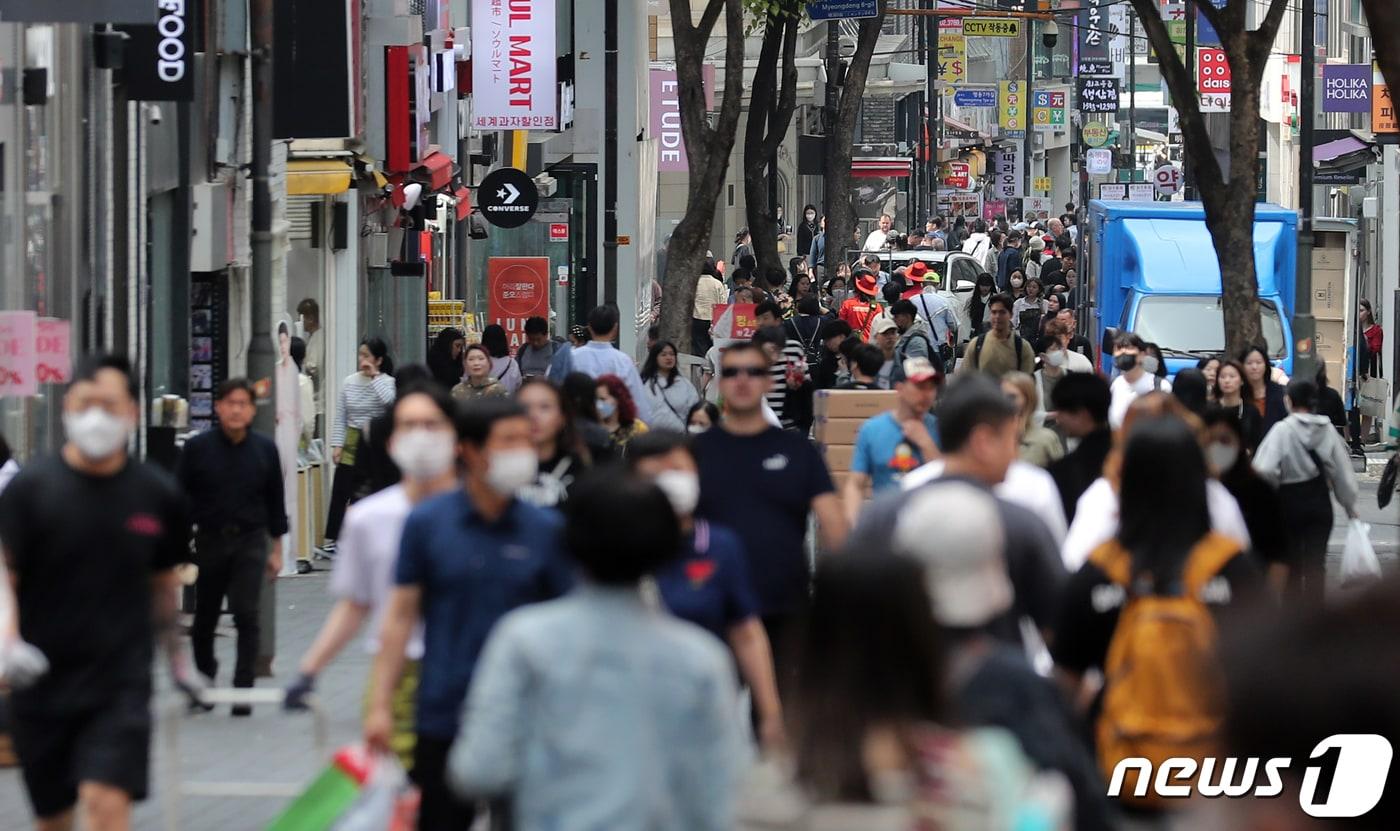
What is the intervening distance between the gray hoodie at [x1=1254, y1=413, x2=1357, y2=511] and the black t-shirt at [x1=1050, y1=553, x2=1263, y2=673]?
699cm

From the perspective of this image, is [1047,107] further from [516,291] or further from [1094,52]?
[516,291]

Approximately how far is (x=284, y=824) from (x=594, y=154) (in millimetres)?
27094

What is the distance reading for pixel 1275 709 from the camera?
6.01 feet

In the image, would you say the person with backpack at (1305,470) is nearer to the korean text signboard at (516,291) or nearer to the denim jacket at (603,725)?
the denim jacket at (603,725)

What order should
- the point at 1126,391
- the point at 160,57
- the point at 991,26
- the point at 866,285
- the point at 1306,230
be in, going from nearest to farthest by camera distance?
the point at 1126,391, the point at 160,57, the point at 1306,230, the point at 866,285, the point at 991,26

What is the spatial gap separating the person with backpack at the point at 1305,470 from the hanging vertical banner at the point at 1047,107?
77312 mm

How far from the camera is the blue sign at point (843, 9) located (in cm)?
3356

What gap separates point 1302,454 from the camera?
40.8 ft

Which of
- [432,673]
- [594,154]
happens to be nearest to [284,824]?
[432,673]

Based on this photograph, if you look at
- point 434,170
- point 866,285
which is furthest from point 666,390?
point 434,170

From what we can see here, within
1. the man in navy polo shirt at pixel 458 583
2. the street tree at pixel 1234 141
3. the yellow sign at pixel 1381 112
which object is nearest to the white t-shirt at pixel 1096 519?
the man in navy polo shirt at pixel 458 583

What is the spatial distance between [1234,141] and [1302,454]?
8.10 m

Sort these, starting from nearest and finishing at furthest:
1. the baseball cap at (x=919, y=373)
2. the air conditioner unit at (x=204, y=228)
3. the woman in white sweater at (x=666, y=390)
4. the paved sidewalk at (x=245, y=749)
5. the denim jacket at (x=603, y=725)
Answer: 1. the denim jacket at (x=603, y=725)
2. the paved sidewalk at (x=245, y=749)
3. the baseball cap at (x=919, y=373)
4. the woman in white sweater at (x=666, y=390)
5. the air conditioner unit at (x=204, y=228)

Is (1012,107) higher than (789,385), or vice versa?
(1012,107)
